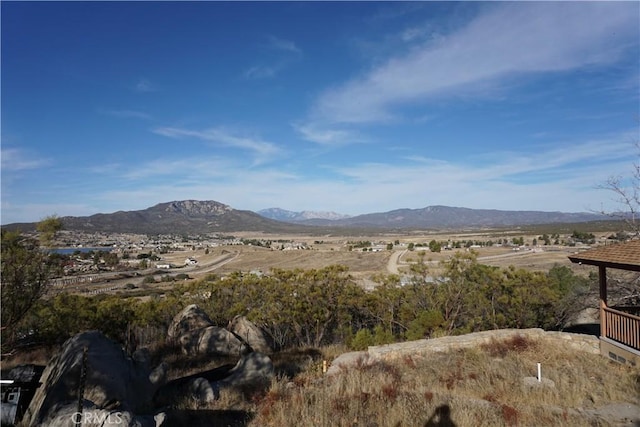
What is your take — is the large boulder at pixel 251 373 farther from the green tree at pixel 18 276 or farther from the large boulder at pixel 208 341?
the green tree at pixel 18 276

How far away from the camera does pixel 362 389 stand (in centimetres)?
725

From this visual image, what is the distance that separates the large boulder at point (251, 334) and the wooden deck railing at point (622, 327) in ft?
32.7

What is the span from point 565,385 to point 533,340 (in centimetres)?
420

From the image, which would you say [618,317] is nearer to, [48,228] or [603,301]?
[603,301]

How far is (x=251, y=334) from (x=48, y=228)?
679cm

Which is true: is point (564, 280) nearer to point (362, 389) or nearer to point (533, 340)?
point (533, 340)

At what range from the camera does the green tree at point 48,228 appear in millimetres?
8922

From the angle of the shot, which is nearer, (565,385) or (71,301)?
(565,385)

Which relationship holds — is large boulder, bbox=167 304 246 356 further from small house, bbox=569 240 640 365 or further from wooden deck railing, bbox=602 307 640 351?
wooden deck railing, bbox=602 307 640 351

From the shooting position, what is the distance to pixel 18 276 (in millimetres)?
8688

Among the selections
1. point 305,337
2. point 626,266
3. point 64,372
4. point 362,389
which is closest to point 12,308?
point 64,372

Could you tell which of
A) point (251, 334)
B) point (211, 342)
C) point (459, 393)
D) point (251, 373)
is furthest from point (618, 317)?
point (211, 342)

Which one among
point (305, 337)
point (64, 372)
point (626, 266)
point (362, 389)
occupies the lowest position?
point (305, 337)

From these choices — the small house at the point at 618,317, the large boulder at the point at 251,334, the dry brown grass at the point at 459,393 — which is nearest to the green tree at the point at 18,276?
the large boulder at the point at 251,334
